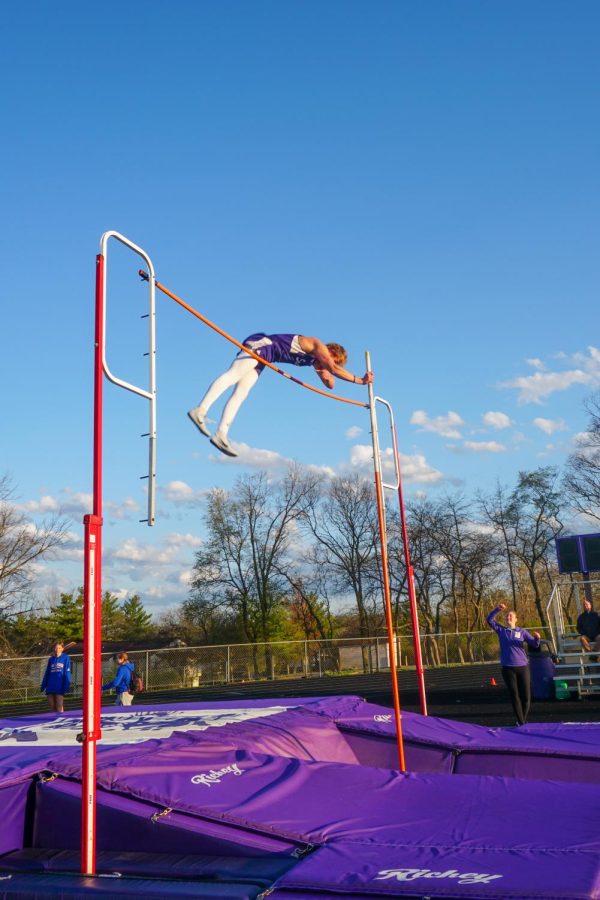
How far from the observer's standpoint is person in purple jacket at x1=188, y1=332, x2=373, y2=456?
5867 mm

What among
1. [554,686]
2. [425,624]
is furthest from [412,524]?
[554,686]

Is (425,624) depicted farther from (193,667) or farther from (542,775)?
(542,775)

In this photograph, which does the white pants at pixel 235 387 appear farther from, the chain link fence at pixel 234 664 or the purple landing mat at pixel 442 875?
the chain link fence at pixel 234 664

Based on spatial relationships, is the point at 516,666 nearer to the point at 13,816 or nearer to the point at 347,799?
the point at 347,799

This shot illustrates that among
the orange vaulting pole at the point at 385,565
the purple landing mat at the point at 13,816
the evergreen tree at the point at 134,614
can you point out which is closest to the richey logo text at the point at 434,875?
the purple landing mat at the point at 13,816

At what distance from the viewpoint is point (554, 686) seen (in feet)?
47.4

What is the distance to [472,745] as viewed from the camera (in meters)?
6.22

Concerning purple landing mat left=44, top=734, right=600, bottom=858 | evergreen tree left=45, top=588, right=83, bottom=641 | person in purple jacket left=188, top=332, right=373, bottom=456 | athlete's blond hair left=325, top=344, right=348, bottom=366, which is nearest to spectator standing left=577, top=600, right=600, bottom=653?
person in purple jacket left=188, top=332, right=373, bottom=456

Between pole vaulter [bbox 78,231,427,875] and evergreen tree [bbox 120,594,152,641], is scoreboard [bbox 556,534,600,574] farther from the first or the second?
evergreen tree [bbox 120,594,152,641]

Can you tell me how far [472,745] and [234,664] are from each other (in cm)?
1991

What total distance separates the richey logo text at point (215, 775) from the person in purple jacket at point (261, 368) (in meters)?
2.31

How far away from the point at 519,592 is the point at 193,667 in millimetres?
24177

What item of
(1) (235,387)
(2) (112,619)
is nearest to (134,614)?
(2) (112,619)

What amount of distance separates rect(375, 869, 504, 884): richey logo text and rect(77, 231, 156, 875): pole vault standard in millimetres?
1396
